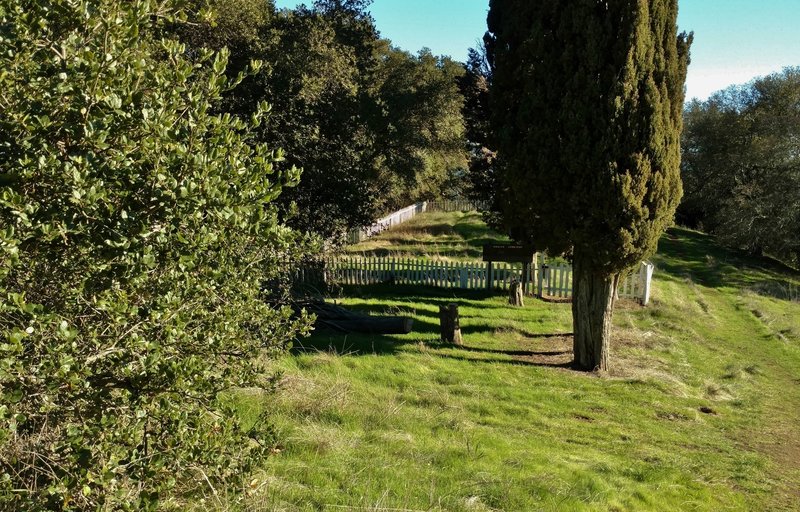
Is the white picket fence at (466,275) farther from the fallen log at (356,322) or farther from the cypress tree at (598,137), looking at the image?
the cypress tree at (598,137)

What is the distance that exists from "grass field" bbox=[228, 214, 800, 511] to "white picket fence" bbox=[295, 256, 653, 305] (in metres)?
1.13

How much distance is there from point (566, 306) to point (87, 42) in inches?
650

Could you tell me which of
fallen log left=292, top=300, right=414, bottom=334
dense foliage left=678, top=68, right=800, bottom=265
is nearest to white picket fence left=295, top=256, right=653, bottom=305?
fallen log left=292, top=300, right=414, bottom=334

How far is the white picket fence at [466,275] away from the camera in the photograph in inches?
734

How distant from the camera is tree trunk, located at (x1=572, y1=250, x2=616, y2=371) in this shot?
1220 cm

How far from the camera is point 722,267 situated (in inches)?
1155

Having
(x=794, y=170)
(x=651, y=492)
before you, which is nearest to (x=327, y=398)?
(x=651, y=492)

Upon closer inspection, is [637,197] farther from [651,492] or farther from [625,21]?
[651,492]

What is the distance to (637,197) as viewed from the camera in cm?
1105

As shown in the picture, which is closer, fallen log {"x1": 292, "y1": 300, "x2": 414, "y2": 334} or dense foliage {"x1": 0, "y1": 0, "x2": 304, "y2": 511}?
dense foliage {"x1": 0, "y1": 0, "x2": 304, "y2": 511}

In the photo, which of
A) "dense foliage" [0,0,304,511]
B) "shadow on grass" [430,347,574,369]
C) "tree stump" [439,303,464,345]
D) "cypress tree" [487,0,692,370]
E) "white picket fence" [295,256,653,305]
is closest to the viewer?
"dense foliage" [0,0,304,511]

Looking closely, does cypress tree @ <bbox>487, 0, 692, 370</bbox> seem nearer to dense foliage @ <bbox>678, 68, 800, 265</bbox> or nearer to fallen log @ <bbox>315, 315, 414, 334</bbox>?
fallen log @ <bbox>315, 315, 414, 334</bbox>

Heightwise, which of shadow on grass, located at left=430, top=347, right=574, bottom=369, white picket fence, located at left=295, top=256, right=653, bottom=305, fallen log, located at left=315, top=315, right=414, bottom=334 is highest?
white picket fence, located at left=295, top=256, right=653, bottom=305

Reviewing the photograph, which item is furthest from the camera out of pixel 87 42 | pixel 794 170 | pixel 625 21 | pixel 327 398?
pixel 794 170
